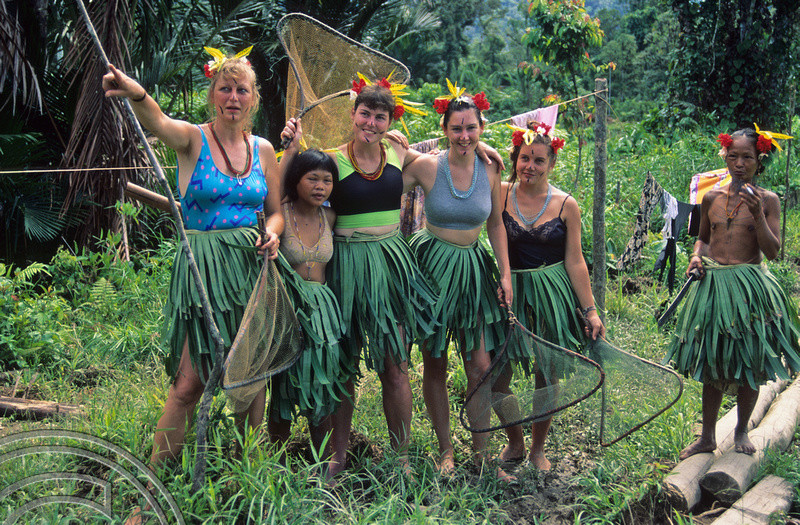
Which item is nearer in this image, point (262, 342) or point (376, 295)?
point (262, 342)

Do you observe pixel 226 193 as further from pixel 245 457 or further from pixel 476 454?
pixel 476 454

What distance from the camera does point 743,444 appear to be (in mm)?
3004

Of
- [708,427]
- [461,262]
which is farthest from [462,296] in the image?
[708,427]

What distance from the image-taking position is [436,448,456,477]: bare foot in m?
2.75

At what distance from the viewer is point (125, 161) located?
16.5ft

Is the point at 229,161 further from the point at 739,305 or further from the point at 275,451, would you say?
the point at 739,305

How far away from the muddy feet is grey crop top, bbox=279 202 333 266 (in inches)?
73.1

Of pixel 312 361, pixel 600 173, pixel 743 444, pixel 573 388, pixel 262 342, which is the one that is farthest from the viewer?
pixel 600 173

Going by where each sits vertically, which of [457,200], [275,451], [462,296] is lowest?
[275,451]

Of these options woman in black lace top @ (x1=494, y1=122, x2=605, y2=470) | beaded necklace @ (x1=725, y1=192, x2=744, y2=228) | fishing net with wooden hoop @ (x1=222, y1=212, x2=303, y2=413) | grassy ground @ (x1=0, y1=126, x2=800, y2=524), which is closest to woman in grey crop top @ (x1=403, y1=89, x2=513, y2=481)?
woman in black lace top @ (x1=494, y1=122, x2=605, y2=470)

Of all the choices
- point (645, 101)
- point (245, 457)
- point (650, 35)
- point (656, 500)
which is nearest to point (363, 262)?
point (245, 457)

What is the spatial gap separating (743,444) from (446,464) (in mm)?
1374

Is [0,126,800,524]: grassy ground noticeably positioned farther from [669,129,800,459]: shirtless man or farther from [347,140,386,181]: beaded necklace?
[347,140,386,181]: beaded necklace

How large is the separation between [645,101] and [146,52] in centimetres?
1682
